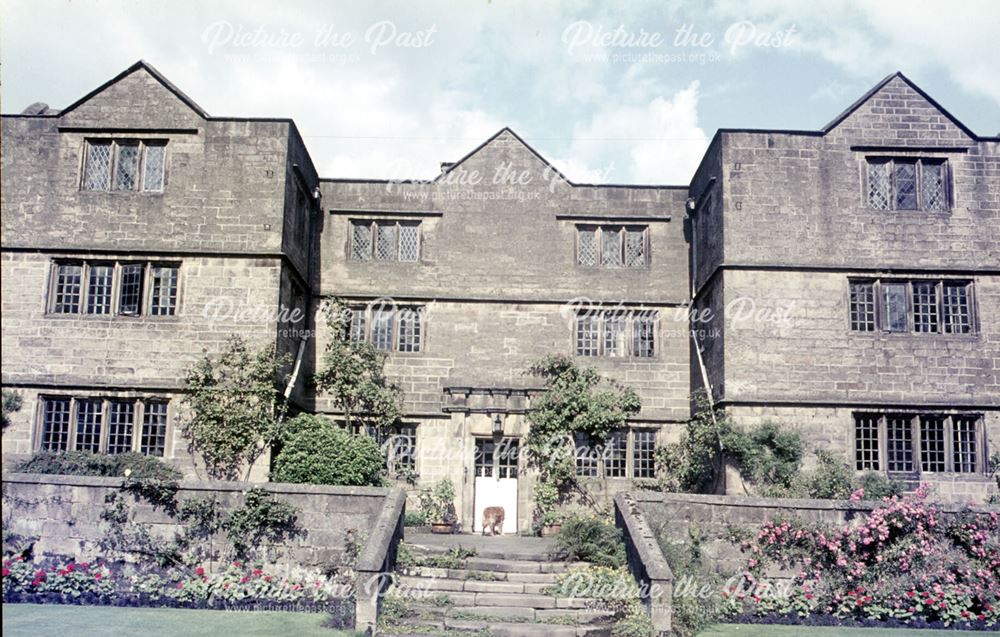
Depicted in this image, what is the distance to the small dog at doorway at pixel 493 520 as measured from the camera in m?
20.5

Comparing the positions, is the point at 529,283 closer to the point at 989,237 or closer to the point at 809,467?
the point at 809,467

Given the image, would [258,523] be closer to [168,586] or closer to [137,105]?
[168,586]

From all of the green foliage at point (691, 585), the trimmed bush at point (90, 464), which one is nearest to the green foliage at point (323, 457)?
the trimmed bush at point (90, 464)

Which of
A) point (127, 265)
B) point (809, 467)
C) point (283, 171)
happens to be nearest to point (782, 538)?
point (809, 467)

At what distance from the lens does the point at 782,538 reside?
14648 millimetres

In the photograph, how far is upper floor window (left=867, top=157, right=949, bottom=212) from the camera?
63.6 ft

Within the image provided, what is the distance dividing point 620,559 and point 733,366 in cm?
588

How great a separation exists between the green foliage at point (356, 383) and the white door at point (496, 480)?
239cm

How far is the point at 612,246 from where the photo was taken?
74.9ft

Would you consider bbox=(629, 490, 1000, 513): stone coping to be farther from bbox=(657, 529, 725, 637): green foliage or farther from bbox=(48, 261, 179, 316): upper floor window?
bbox=(48, 261, 179, 316): upper floor window

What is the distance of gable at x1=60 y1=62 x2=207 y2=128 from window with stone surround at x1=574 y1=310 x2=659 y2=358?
1064 centimetres

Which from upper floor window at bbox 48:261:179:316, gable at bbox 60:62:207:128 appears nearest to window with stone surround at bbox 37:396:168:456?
upper floor window at bbox 48:261:179:316

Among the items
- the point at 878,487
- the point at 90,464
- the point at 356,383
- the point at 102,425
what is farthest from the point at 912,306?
the point at 102,425

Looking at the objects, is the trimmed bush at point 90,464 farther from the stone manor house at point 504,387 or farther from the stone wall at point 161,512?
the stone wall at point 161,512
